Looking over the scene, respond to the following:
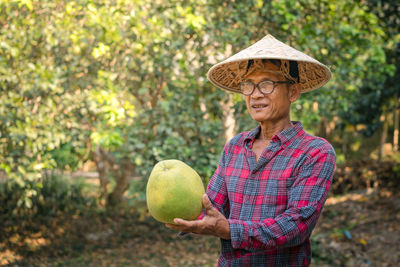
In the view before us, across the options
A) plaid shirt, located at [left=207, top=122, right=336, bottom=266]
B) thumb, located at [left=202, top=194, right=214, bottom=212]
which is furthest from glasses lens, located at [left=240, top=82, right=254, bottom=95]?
thumb, located at [left=202, top=194, right=214, bottom=212]

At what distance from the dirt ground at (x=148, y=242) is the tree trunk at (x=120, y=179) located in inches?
8.0

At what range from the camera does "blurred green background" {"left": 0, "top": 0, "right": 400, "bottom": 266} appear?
4.25 meters

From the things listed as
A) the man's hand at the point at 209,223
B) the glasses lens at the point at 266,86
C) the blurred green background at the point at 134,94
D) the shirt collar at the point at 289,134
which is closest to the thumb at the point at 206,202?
the man's hand at the point at 209,223

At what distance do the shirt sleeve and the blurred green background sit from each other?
8.44 ft

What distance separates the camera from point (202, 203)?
5.75 ft

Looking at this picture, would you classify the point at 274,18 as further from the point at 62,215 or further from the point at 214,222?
the point at 62,215

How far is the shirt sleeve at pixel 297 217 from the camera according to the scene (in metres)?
1.65

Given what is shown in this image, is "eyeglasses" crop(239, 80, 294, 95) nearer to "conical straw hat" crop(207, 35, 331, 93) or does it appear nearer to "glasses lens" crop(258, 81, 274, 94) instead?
"glasses lens" crop(258, 81, 274, 94)

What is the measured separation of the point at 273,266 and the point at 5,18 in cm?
364

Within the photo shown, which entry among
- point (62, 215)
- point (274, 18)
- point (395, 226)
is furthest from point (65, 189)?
point (395, 226)

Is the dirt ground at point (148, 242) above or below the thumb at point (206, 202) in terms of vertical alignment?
below

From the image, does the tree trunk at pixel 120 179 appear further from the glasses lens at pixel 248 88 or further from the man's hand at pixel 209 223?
the man's hand at pixel 209 223

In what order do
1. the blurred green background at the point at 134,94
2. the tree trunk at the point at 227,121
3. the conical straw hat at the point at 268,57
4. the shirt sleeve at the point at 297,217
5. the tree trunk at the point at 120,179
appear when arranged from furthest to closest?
the tree trunk at the point at 120,179
the tree trunk at the point at 227,121
the blurred green background at the point at 134,94
the conical straw hat at the point at 268,57
the shirt sleeve at the point at 297,217

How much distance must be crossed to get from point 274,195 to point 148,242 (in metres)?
5.09
